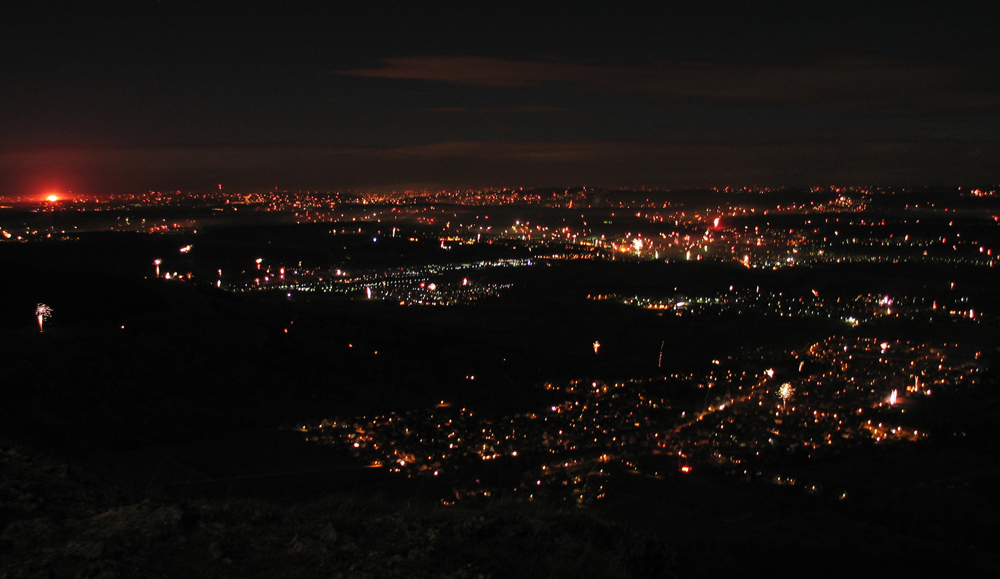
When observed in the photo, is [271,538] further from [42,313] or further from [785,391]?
[785,391]

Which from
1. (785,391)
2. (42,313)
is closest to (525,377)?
(785,391)

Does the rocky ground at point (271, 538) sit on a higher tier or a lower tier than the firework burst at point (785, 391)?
→ higher

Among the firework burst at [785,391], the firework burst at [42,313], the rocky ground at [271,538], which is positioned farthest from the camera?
the firework burst at [785,391]

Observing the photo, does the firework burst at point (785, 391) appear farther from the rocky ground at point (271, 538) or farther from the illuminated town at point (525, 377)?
the rocky ground at point (271, 538)

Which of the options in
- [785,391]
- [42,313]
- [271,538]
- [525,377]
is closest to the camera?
[271,538]

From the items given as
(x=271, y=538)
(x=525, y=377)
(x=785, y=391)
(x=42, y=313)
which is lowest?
(x=785, y=391)

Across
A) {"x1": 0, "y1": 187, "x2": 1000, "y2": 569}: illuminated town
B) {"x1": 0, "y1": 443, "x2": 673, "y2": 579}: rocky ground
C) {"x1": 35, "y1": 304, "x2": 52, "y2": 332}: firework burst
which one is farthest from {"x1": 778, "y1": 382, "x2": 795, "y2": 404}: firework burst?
{"x1": 35, "y1": 304, "x2": 52, "y2": 332}: firework burst

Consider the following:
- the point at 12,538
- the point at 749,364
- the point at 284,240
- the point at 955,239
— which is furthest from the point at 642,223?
the point at 12,538

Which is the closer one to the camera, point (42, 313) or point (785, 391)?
point (42, 313)

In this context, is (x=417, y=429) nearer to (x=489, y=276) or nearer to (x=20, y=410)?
(x=20, y=410)

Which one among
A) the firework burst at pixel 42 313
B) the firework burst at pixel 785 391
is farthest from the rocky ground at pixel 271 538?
the firework burst at pixel 785 391

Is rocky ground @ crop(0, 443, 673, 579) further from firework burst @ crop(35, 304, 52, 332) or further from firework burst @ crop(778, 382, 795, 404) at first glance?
firework burst @ crop(778, 382, 795, 404)

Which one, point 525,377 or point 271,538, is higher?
point 271,538
